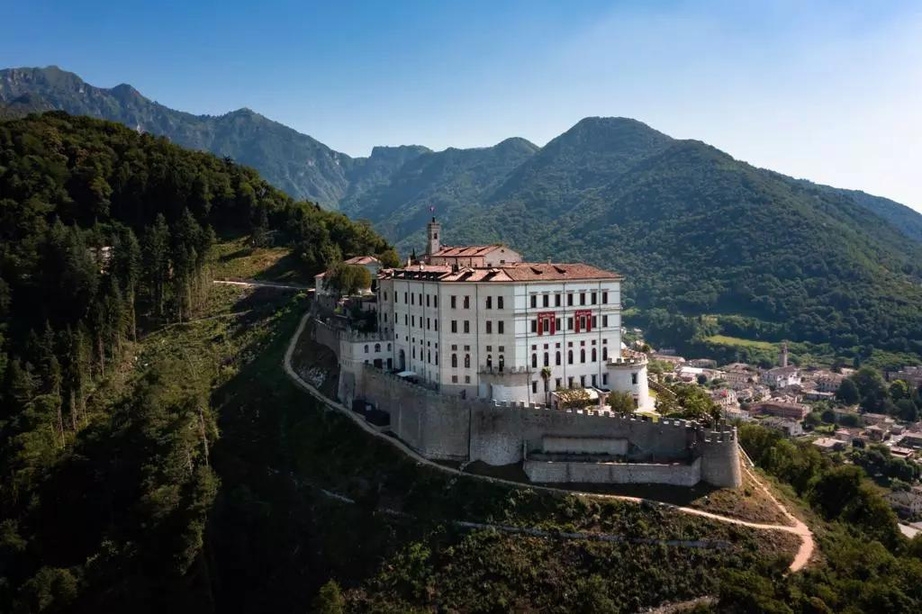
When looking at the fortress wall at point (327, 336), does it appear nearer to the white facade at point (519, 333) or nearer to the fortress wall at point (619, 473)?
the white facade at point (519, 333)

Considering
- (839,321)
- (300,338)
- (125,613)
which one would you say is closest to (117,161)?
(300,338)

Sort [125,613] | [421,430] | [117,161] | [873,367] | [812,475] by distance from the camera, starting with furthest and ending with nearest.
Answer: [873,367] < [117,161] < [812,475] < [421,430] < [125,613]

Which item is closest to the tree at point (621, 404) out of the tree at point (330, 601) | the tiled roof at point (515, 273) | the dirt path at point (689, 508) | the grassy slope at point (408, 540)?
the dirt path at point (689, 508)

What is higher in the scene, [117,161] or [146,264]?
[117,161]

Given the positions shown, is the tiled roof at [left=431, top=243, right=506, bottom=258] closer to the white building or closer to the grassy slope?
the white building

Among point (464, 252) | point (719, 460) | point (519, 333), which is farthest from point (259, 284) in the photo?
point (719, 460)

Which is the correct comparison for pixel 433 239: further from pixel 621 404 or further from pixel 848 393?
pixel 848 393

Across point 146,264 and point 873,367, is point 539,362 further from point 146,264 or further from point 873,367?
point 873,367
